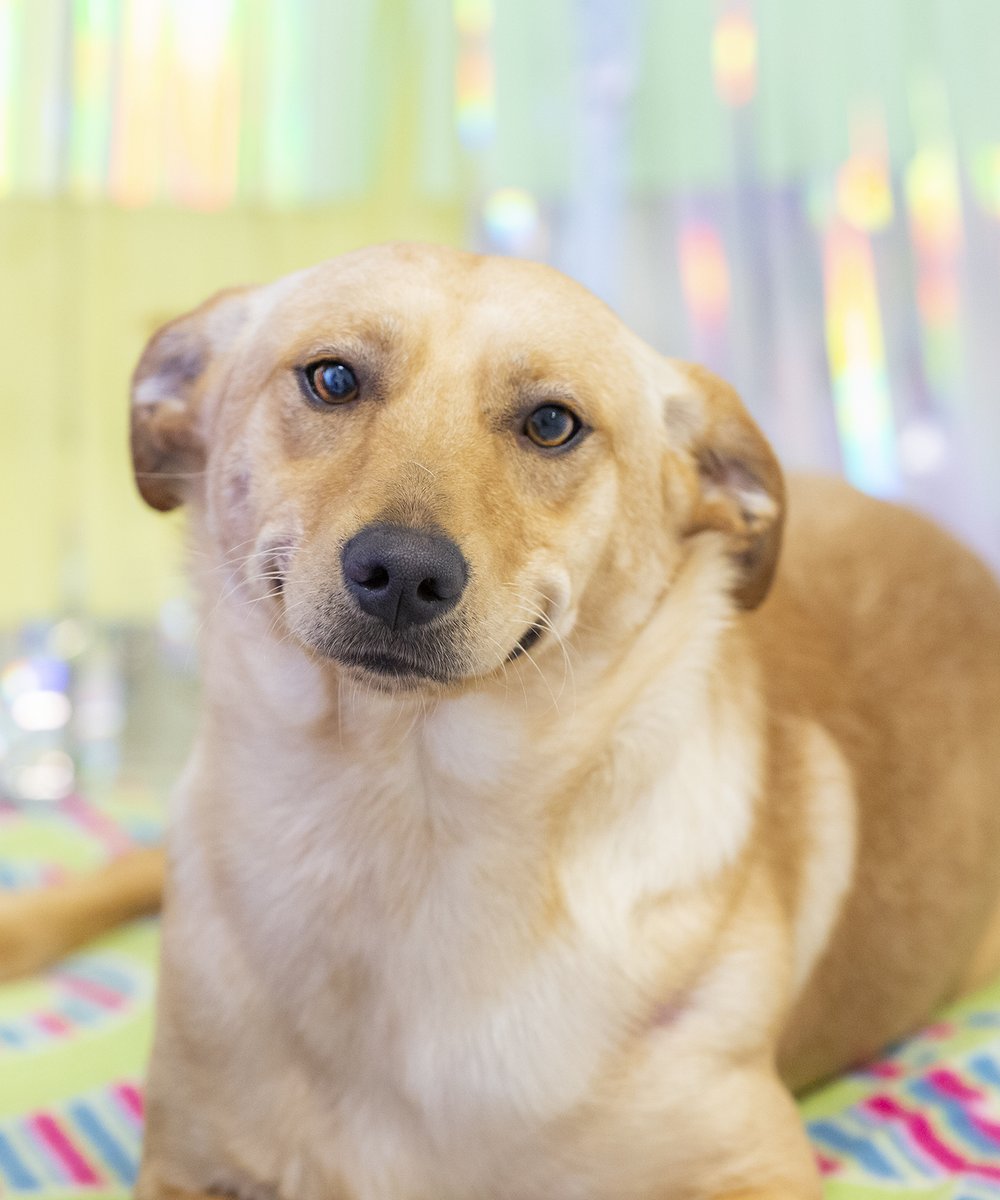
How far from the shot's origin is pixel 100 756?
3.84 m

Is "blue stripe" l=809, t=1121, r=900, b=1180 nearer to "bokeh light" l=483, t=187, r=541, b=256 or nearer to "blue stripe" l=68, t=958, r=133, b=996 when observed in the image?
"blue stripe" l=68, t=958, r=133, b=996

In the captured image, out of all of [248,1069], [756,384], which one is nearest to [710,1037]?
[248,1069]

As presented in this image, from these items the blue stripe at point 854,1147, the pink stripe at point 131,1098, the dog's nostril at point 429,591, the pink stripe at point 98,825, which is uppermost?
the dog's nostril at point 429,591

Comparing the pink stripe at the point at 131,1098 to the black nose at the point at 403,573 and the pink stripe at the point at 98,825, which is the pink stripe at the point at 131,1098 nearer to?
the pink stripe at the point at 98,825

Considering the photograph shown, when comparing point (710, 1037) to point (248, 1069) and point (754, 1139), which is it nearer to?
point (754, 1139)

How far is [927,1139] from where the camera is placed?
71.1 inches

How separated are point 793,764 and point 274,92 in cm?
257

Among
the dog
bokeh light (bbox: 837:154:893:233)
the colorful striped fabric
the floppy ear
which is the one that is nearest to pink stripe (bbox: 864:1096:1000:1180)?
the colorful striped fabric

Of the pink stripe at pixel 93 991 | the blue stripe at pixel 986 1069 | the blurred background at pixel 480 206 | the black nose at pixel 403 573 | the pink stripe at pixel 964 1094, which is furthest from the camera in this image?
the blurred background at pixel 480 206

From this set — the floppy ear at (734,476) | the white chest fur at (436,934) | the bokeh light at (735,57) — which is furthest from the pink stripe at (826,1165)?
the bokeh light at (735,57)

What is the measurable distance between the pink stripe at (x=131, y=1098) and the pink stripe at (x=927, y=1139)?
3.25ft

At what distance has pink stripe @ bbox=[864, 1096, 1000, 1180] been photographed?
1.73 meters

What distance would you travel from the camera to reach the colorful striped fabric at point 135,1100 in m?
1.72

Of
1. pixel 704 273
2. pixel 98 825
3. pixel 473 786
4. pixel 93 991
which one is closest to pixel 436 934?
pixel 473 786
